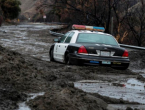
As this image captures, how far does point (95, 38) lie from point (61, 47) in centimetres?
155

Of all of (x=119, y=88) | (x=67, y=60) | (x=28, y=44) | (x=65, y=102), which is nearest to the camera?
(x=65, y=102)

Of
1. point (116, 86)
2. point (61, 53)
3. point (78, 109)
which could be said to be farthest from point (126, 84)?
point (61, 53)

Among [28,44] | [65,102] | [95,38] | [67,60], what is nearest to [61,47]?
[67,60]

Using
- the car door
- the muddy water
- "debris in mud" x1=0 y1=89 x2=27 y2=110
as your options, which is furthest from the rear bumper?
the muddy water

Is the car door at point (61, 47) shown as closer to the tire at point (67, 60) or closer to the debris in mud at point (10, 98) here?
the tire at point (67, 60)

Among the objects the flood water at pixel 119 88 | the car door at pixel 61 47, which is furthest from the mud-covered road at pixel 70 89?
the car door at pixel 61 47

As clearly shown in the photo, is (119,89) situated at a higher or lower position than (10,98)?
lower

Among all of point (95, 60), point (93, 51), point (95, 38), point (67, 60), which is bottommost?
point (67, 60)

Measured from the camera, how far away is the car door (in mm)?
12474

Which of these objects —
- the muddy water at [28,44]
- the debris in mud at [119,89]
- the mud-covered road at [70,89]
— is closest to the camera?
the mud-covered road at [70,89]

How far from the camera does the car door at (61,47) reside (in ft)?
40.9

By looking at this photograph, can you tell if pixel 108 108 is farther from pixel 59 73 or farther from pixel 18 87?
pixel 59 73

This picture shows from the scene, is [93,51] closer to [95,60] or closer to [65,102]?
[95,60]

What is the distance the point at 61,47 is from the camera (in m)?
12.8
